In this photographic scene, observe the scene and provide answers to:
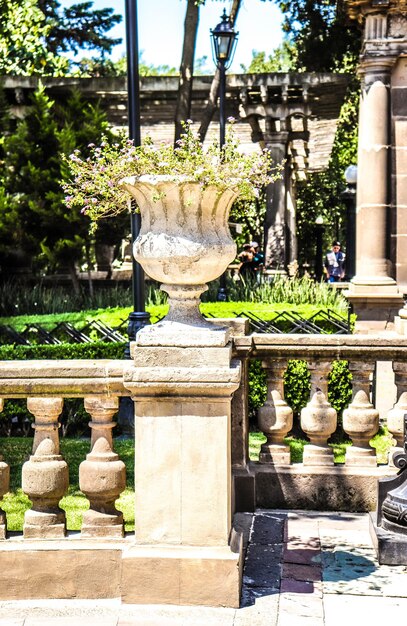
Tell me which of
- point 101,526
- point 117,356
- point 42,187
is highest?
point 42,187

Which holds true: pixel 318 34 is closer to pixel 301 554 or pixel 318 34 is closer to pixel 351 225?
pixel 351 225

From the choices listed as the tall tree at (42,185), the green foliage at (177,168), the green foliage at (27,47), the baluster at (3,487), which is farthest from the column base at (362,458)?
the green foliage at (27,47)

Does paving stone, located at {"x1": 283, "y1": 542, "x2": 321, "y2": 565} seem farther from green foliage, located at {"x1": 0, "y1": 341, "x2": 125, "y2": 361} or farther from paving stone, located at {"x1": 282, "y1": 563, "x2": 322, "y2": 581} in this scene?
green foliage, located at {"x1": 0, "y1": 341, "x2": 125, "y2": 361}

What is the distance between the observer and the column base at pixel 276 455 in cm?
676

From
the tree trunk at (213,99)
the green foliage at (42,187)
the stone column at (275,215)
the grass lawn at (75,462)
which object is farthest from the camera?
the stone column at (275,215)

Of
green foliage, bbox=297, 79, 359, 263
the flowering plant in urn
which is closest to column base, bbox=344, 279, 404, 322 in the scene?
the flowering plant in urn

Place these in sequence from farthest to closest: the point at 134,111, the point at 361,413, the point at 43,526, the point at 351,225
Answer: the point at 351,225
the point at 134,111
the point at 361,413
the point at 43,526

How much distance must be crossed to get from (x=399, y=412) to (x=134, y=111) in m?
5.08

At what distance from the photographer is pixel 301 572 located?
18.1ft

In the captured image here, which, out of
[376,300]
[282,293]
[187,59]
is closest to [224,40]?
[187,59]

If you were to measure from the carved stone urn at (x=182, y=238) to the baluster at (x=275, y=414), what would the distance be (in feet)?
5.18

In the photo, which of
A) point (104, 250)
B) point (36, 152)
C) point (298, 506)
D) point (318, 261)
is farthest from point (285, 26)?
point (298, 506)

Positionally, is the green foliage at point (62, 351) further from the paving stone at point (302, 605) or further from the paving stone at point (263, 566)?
the paving stone at point (302, 605)

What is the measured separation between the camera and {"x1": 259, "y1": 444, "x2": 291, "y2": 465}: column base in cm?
676
